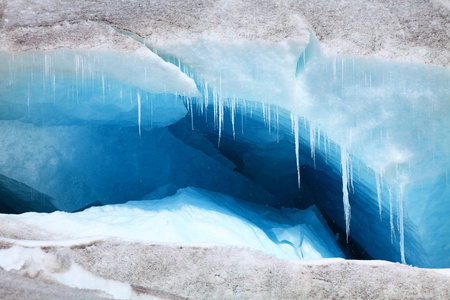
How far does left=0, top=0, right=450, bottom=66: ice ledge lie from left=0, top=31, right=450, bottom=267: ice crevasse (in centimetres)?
9

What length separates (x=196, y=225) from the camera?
133 inches

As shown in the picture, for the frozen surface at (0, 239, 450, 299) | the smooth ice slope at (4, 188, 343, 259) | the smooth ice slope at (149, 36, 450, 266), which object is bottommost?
the smooth ice slope at (4, 188, 343, 259)

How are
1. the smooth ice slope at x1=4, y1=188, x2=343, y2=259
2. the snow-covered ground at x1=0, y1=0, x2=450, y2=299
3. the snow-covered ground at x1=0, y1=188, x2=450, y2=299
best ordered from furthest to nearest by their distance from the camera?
the snow-covered ground at x1=0, y1=0, x2=450, y2=299
the smooth ice slope at x1=4, y1=188, x2=343, y2=259
the snow-covered ground at x1=0, y1=188, x2=450, y2=299

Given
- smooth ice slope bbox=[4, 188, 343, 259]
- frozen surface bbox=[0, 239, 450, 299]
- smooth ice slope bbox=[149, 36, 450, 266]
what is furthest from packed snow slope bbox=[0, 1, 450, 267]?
frozen surface bbox=[0, 239, 450, 299]

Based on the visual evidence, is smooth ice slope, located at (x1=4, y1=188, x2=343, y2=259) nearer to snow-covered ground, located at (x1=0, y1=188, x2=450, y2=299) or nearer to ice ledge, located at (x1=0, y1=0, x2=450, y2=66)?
snow-covered ground, located at (x1=0, y1=188, x2=450, y2=299)

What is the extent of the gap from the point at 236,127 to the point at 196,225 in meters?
1.79

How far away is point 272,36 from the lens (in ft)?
11.3

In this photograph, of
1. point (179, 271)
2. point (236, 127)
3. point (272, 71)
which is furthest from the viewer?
point (236, 127)

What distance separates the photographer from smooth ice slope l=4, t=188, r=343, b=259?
9.33 ft

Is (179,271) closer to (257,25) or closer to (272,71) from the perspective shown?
(272,71)

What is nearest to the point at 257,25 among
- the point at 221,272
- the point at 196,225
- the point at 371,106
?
the point at 371,106

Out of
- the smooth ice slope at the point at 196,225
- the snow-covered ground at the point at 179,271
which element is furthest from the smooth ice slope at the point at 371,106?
the snow-covered ground at the point at 179,271

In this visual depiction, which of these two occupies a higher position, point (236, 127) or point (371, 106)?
point (371, 106)

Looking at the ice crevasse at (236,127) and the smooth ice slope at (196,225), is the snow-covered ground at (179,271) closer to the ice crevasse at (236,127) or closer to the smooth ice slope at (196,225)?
the smooth ice slope at (196,225)
